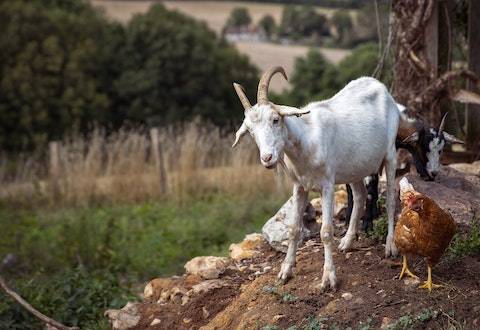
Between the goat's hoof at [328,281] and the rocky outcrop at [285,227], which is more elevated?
the goat's hoof at [328,281]

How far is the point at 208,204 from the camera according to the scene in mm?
14328

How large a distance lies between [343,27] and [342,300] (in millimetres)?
18340

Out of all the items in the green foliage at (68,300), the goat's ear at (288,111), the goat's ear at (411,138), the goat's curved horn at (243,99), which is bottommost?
the green foliage at (68,300)

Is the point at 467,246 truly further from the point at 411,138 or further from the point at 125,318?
the point at 125,318

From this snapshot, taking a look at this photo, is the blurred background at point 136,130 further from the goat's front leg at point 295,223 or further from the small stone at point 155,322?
the goat's front leg at point 295,223

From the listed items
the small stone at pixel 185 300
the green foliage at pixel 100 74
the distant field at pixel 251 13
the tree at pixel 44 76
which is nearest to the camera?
the small stone at pixel 185 300

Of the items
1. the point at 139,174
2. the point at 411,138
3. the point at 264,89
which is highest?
the point at 264,89

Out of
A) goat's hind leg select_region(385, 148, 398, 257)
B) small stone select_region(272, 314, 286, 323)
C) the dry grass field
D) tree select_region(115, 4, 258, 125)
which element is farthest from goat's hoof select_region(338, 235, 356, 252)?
tree select_region(115, 4, 258, 125)

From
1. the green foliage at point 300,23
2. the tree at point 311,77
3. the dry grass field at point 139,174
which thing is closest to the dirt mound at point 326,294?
the dry grass field at point 139,174

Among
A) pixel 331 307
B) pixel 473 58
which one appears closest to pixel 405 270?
pixel 331 307

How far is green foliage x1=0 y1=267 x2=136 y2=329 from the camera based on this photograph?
27.3 ft

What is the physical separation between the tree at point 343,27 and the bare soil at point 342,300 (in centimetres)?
1580

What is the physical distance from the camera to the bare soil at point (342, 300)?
5.70 m

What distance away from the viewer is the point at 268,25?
106ft
